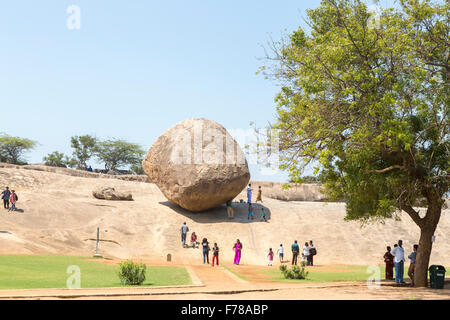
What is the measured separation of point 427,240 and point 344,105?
599 cm

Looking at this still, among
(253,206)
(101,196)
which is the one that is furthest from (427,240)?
(101,196)

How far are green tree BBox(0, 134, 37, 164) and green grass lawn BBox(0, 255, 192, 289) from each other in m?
44.5

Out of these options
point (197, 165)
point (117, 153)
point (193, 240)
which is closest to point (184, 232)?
point (193, 240)

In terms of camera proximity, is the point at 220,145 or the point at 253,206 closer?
the point at 220,145

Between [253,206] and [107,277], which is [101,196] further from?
[107,277]

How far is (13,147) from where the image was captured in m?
62.2

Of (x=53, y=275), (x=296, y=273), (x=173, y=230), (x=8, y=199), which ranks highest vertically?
(x=8, y=199)

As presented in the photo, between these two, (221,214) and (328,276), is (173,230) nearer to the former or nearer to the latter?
(221,214)

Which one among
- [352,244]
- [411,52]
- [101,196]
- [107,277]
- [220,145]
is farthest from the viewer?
[101,196]

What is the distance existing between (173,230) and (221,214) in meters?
4.22

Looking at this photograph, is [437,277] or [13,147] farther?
[13,147]

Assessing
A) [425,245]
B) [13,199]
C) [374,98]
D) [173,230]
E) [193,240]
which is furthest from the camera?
[173,230]

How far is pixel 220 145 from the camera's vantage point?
3164cm
